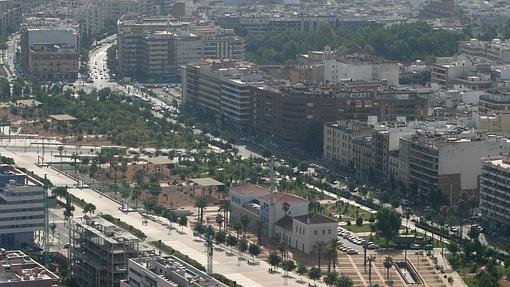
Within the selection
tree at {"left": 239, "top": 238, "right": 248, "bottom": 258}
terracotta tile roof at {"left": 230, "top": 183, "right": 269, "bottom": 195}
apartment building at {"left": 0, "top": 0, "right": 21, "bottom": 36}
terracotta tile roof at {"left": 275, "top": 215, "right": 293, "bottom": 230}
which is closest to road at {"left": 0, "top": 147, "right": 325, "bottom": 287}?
tree at {"left": 239, "top": 238, "right": 248, "bottom": 258}

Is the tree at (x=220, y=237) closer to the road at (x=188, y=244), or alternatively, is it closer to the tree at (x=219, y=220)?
the road at (x=188, y=244)

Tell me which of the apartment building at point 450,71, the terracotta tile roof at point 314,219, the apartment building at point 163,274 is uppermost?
the apartment building at point 450,71

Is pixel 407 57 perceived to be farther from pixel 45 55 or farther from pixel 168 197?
pixel 168 197

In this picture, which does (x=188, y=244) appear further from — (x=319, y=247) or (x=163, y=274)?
(x=163, y=274)

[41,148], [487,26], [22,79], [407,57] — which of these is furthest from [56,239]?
[487,26]

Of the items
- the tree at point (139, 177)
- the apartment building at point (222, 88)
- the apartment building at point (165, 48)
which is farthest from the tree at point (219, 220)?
the apartment building at point (165, 48)

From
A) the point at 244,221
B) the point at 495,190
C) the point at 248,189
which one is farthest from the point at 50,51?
the point at 495,190

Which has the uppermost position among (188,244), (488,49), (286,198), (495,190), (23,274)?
(488,49)
